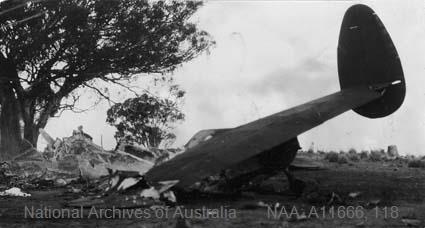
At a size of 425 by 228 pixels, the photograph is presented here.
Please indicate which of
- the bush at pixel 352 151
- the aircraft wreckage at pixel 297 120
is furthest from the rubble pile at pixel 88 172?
the bush at pixel 352 151

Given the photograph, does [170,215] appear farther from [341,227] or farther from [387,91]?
[387,91]

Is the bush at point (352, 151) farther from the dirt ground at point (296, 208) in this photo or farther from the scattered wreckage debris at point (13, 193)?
the scattered wreckage debris at point (13, 193)

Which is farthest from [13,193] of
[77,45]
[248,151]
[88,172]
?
[77,45]

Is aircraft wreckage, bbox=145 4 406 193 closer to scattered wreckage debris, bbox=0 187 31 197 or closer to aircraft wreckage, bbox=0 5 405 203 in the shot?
aircraft wreckage, bbox=0 5 405 203

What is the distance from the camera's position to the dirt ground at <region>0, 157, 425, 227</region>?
361 centimetres

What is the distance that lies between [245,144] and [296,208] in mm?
829

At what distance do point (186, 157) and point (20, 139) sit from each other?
41.8ft

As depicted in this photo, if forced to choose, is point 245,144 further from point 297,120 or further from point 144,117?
point 144,117

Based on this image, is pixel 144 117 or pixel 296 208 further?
pixel 144 117

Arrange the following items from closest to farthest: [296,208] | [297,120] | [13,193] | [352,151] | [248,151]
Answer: [248,151], [296,208], [297,120], [13,193], [352,151]

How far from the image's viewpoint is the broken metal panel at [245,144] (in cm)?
340

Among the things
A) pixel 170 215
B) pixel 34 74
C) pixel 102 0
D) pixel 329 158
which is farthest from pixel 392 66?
pixel 34 74

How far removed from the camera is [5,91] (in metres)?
15.0

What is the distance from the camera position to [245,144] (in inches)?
148
